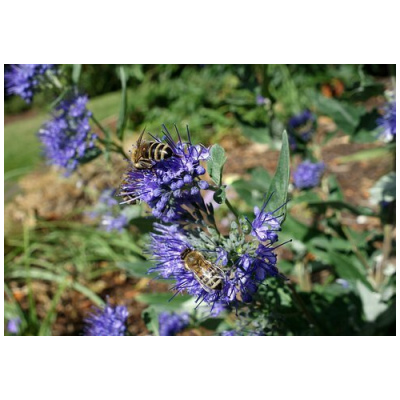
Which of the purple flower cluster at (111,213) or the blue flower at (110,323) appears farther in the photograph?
the purple flower cluster at (111,213)

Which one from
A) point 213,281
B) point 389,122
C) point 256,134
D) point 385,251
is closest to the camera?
point 213,281

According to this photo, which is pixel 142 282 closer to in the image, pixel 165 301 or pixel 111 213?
pixel 111 213

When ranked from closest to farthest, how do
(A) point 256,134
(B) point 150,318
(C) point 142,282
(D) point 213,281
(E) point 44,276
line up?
(D) point 213,281 < (B) point 150,318 < (A) point 256,134 < (E) point 44,276 < (C) point 142,282

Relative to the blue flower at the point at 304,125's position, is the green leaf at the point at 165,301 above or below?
below

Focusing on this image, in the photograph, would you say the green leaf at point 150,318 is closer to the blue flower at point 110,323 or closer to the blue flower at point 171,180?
the blue flower at point 110,323

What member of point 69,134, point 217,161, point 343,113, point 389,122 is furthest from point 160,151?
point 343,113

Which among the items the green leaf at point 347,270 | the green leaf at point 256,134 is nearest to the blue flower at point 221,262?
the green leaf at point 347,270

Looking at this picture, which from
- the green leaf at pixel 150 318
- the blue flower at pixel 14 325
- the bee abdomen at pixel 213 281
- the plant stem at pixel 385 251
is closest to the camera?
the bee abdomen at pixel 213 281

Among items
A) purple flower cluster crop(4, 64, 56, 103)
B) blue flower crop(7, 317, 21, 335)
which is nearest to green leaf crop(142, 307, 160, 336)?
purple flower cluster crop(4, 64, 56, 103)
